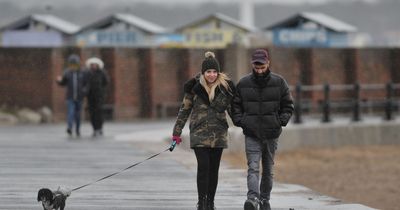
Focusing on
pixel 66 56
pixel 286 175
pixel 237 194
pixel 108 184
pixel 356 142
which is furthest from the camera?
pixel 66 56

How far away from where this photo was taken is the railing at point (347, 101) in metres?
32.3

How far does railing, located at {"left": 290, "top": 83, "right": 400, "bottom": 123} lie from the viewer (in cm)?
3228

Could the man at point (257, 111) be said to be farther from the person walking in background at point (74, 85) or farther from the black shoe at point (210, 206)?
the person walking in background at point (74, 85)

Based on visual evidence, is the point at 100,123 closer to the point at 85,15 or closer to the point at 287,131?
the point at 287,131

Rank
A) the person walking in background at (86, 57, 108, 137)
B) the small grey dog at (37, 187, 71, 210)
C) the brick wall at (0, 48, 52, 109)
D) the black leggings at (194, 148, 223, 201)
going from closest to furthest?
the small grey dog at (37, 187, 71, 210) → the black leggings at (194, 148, 223, 201) → the person walking in background at (86, 57, 108, 137) → the brick wall at (0, 48, 52, 109)

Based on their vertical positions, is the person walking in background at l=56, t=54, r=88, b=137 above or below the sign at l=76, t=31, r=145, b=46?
below

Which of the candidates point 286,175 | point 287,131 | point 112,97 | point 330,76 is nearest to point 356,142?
point 287,131

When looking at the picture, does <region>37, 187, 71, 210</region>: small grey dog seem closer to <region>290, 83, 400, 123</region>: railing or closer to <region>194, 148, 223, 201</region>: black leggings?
<region>194, 148, 223, 201</region>: black leggings

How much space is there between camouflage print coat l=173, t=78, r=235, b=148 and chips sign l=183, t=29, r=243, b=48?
3342 centimetres

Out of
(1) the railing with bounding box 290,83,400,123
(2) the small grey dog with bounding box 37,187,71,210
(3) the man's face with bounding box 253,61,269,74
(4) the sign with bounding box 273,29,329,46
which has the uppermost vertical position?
(3) the man's face with bounding box 253,61,269,74

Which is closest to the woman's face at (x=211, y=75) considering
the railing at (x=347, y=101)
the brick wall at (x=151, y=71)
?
the railing at (x=347, y=101)

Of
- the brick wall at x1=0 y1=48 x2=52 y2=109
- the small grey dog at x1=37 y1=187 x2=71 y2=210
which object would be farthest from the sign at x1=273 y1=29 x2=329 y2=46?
the small grey dog at x1=37 y1=187 x2=71 y2=210

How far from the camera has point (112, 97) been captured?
41.1 m

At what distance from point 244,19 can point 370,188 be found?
37.1 metres
